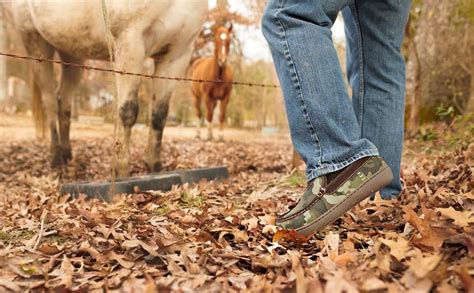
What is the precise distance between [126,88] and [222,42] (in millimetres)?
4427

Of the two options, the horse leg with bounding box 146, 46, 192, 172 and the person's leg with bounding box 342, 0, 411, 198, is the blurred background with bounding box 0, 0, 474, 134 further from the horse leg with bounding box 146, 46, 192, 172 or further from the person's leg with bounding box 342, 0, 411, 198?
the person's leg with bounding box 342, 0, 411, 198

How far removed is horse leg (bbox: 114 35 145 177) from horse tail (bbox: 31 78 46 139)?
235 centimetres

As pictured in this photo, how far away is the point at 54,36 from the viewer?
165 inches

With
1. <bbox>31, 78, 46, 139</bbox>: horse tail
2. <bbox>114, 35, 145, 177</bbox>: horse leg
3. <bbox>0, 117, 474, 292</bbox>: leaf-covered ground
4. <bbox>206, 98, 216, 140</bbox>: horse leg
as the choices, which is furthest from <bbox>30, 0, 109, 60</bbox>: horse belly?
<bbox>206, 98, 216, 140</bbox>: horse leg

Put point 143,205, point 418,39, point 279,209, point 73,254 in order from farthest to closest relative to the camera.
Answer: point 418,39 < point 143,205 < point 279,209 < point 73,254

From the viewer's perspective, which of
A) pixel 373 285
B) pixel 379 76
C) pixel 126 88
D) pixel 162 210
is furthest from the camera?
pixel 126 88

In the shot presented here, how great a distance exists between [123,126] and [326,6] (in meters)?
2.44

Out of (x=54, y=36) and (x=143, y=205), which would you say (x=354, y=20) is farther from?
(x=54, y=36)

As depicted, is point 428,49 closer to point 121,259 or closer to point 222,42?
point 222,42

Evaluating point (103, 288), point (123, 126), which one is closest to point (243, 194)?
point (123, 126)

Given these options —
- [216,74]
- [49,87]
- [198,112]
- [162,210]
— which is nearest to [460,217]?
[162,210]

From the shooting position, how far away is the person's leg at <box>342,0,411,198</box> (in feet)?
A: 5.91

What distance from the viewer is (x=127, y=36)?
3.41 meters

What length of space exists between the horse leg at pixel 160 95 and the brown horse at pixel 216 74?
3696mm
